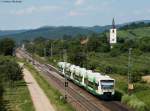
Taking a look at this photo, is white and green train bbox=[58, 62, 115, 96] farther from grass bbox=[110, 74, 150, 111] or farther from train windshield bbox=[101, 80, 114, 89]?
grass bbox=[110, 74, 150, 111]

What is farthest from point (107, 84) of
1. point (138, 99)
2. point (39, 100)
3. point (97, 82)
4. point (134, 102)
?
point (39, 100)

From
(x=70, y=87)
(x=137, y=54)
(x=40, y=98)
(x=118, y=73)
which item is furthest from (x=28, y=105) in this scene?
(x=137, y=54)

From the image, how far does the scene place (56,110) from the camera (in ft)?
206

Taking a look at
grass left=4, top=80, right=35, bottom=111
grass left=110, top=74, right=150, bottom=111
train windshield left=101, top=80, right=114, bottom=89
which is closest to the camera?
grass left=110, top=74, right=150, bottom=111


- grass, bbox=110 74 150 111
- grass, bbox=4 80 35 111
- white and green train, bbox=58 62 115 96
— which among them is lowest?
grass, bbox=4 80 35 111

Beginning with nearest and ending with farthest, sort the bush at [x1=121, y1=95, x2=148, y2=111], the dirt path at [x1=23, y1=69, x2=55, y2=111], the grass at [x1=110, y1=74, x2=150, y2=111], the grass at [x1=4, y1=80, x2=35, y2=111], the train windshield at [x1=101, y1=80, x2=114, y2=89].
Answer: the bush at [x1=121, y1=95, x2=148, y2=111] → the grass at [x1=110, y1=74, x2=150, y2=111] → the dirt path at [x1=23, y1=69, x2=55, y2=111] → the grass at [x1=4, y1=80, x2=35, y2=111] → the train windshield at [x1=101, y1=80, x2=114, y2=89]

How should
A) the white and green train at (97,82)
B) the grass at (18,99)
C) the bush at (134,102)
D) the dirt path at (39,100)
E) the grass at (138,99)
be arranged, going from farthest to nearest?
the white and green train at (97,82)
the grass at (18,99)
the dirt path at (39,100)
the grass at (138,99)
the bush at (134,102)

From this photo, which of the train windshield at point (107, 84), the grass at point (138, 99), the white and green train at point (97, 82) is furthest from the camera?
the white and green train at point (97, 82)

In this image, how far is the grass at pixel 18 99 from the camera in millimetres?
66131

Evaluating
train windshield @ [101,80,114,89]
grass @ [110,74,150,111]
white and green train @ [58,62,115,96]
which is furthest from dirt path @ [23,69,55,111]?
grass @ [110,74,150,111]

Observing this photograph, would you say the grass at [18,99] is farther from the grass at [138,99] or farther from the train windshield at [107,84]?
the grass at [138,99]

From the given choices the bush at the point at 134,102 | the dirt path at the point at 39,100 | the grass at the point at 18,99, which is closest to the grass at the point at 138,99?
the bush at the point at 134,102

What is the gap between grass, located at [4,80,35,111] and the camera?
66131mm

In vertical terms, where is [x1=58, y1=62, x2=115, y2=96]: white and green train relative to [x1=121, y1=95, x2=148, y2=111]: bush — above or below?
above
